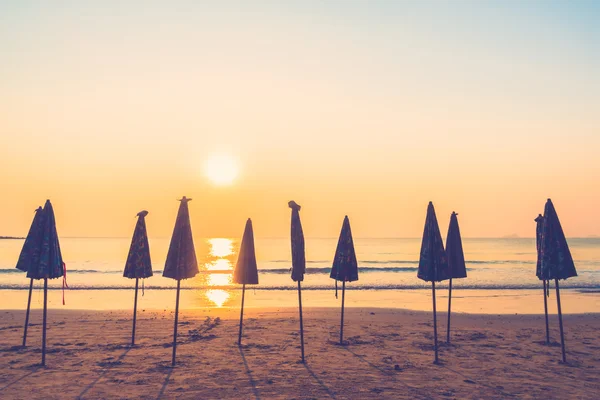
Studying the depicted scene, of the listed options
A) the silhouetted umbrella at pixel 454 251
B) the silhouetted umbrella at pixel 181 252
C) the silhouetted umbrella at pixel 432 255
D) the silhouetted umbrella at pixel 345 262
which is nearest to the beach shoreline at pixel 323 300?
the silhouetted umbrella at pixel 454 251

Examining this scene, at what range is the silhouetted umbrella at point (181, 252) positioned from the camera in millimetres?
11445

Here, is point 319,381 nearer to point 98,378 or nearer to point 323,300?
point 98,378

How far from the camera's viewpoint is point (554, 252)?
1164cm

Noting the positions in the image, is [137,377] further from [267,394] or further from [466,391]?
[466,391]

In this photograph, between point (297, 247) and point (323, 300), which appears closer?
point (297, 247)

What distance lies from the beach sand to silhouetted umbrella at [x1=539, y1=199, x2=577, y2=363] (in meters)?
2.29

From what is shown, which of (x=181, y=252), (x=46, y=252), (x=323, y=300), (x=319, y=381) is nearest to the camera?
(x=319, y=381)

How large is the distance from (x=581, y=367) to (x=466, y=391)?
4194 mm

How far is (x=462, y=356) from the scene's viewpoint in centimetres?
1254

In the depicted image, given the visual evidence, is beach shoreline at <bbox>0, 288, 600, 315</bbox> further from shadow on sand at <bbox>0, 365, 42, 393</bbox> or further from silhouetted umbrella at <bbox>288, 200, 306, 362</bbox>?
silhouetted umbrella at <bbox>288, 200, 306, 362</bbox>

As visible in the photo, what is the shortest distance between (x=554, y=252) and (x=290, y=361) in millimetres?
7607

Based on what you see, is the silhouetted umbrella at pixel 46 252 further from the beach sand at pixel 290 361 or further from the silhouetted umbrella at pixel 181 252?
the silhouetted umbrella at pixel 181 252

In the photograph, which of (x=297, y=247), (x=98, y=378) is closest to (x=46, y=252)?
(x=98, y=378)

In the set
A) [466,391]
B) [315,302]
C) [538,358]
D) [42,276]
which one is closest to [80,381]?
[42,276]
